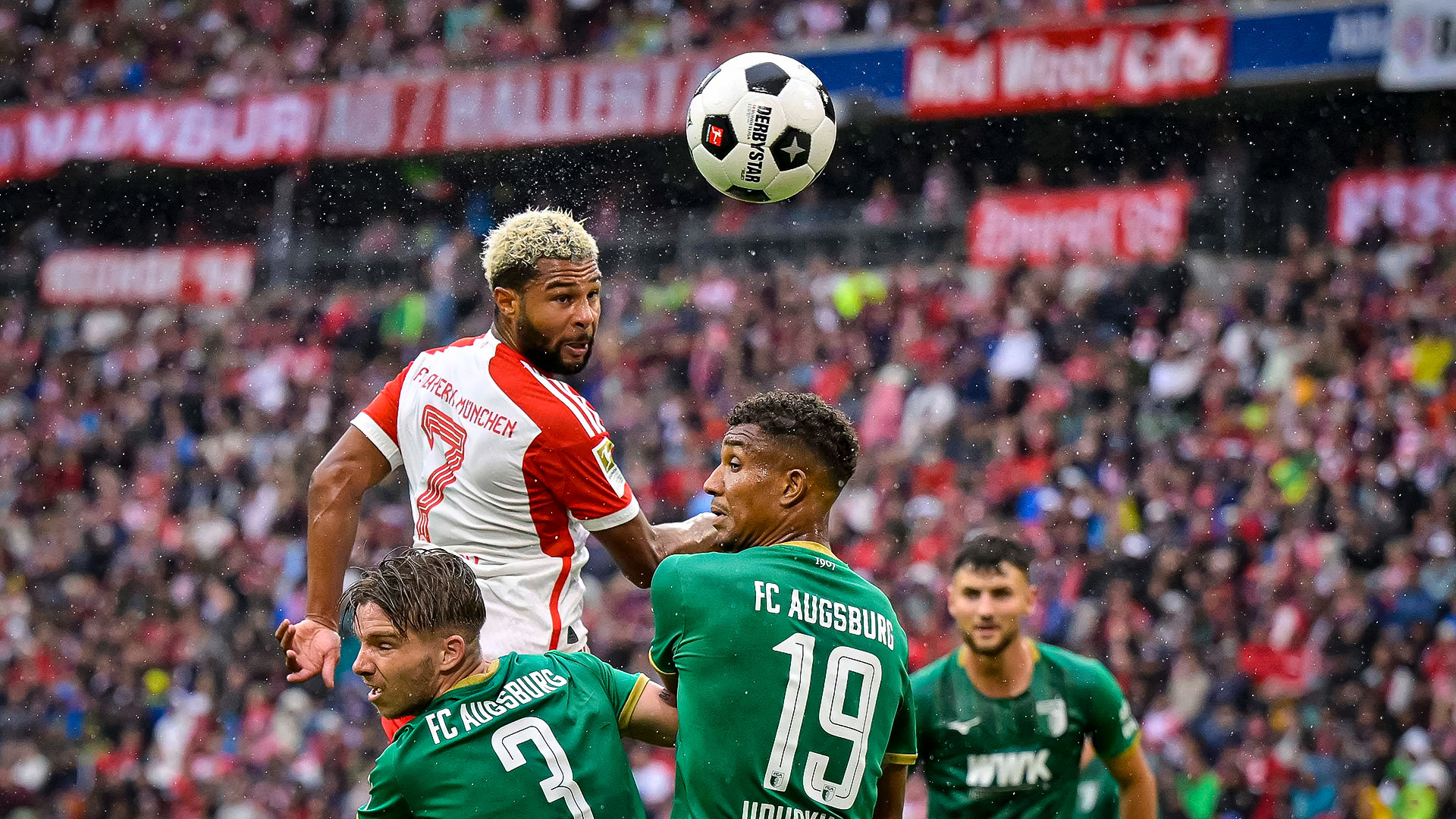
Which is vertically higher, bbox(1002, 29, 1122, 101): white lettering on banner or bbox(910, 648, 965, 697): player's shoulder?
bbox(1002, 29, 1122, 101): white lettering on banner

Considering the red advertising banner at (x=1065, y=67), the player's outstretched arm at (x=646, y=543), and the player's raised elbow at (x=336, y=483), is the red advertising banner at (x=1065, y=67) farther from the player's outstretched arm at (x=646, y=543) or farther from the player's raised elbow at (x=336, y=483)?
the player's raised elbow at (x=336, y=483)

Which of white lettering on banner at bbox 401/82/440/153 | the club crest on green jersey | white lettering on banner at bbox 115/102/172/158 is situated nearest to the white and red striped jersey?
the club crest on green jersey

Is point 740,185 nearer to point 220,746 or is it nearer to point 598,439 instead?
point 598,439

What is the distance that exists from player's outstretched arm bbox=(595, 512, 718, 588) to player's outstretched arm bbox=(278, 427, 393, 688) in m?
0.72

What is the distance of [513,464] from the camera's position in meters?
4.45

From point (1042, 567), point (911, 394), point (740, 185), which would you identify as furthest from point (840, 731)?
point (911, 394)

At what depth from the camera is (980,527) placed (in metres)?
12.9

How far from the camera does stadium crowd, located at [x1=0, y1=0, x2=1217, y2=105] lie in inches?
731

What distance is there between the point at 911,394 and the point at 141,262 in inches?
491

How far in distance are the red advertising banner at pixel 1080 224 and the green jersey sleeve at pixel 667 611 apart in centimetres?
1263

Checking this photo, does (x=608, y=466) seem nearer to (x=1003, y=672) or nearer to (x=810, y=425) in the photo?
(x=810, y=425)

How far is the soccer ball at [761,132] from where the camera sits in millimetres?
5699

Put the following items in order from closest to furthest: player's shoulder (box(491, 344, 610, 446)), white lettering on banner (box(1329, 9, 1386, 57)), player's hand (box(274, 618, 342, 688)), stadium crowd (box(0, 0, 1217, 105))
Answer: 1. player's hand (box(274, 618, 342, 688))
2. player's shoulder (box(491, 344, 610, 446))
3. white lettering on banner (box(1329, 9, 1386, 57))
4. stadium crowd (box(0, 0, 1217, 105))

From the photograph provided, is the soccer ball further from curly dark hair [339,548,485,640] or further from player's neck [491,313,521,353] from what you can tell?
curly dark hair [339,548,485,640]
